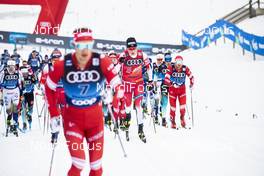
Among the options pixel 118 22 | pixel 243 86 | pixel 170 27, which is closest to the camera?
pixel 243 86

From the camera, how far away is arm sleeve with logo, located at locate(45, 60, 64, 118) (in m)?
4.52

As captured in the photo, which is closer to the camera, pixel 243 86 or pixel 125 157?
pixel 125 157

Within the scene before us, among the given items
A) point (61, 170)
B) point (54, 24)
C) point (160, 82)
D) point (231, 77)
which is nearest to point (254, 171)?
point (61, 170)

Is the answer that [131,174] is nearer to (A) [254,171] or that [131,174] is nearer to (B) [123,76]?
(A) [254,171]

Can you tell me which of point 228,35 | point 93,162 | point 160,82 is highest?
point 228,35

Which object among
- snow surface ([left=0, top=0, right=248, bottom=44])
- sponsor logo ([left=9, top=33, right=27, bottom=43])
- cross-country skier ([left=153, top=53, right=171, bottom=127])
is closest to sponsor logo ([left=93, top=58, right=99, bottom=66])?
cross-country skier ([left=153, top=53, right=171, bottom=127])

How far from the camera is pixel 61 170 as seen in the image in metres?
6.52

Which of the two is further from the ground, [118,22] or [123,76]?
[118,22]

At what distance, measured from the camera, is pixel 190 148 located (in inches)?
306

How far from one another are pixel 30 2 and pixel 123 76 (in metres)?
10.5

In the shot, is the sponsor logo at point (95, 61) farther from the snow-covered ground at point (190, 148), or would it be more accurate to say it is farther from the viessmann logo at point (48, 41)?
the viessmann logo at point (48, 41)

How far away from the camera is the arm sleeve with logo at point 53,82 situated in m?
4.52

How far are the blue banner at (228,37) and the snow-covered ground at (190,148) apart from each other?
4.10 meters

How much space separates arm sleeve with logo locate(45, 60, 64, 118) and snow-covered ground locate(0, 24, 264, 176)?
2.19 meters
